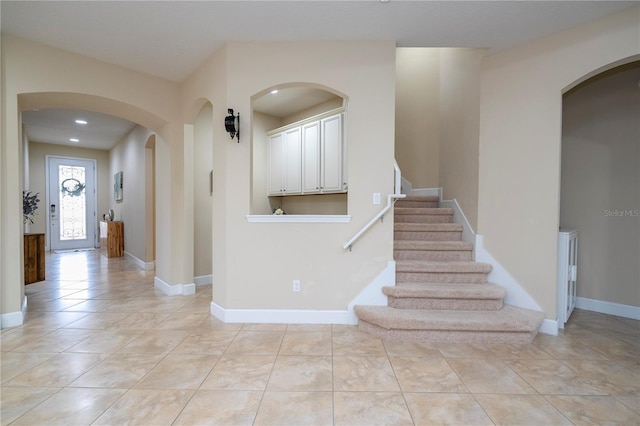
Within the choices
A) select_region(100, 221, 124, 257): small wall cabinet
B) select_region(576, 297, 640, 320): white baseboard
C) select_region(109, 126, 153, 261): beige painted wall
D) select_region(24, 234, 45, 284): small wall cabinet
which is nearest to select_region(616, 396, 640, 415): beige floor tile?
select_region(576, 297, 640, 320): white baseboard

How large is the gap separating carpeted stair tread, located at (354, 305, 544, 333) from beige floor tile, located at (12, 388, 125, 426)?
2022 millimetres

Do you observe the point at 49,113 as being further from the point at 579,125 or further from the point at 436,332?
the point at 579,125

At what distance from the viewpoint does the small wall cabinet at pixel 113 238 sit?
705 cm

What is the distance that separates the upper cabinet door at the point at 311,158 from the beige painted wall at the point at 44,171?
7.14 meters

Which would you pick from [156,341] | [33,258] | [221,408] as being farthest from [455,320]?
[33,258]

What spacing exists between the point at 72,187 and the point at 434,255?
981 centimetres

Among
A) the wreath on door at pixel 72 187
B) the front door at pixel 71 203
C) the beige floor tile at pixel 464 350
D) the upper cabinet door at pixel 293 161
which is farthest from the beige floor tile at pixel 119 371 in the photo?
the wreath on door at pixel 72 187

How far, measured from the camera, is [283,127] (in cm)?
488

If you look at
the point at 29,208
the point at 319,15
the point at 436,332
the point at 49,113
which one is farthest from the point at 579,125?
the point at 49,113

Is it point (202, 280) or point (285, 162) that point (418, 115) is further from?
point (202, 280)

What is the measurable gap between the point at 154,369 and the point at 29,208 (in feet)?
10.7

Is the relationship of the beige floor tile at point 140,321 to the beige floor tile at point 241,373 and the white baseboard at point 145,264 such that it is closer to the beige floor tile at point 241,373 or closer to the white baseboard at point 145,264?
the beige floor tile at point 241,373

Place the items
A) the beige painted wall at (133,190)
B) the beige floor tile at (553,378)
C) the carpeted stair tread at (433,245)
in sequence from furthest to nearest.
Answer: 1. the beige painted wall at (133,190)
2. the carpeted stair tread at (433,245)
3. the beige floor tile at (553,378)

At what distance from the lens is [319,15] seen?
2.52 metres
